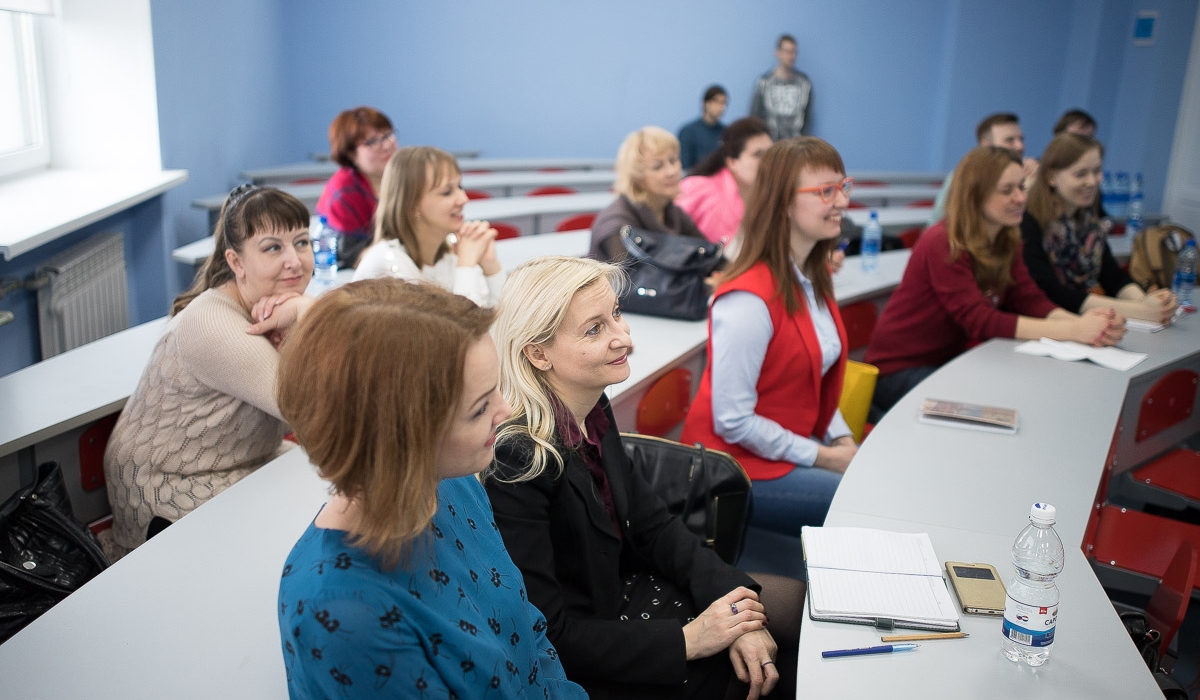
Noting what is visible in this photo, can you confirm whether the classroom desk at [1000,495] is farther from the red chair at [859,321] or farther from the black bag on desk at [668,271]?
the black bag on desk at [668,271]

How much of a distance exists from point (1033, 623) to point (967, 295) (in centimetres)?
200

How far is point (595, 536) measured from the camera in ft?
5.44

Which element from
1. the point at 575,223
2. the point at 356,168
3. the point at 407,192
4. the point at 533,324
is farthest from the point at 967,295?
the point at 356,168

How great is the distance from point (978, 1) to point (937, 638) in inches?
304

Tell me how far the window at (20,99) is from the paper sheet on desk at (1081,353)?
3790 millimetres

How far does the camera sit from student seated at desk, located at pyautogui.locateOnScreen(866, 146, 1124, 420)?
3.13 meters

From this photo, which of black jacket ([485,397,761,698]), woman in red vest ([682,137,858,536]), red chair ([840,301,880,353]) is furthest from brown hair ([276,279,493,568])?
red chair ([840,301,880,353])

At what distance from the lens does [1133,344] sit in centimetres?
318

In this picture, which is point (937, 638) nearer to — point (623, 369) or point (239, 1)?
point (623, 369)

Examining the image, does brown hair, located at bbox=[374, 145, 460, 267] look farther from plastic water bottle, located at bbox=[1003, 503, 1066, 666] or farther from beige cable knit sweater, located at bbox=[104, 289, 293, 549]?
plastic water bottle, located at bbox=[1003, 503, 1066, 666]

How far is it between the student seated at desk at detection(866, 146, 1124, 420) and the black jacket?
1.76 m

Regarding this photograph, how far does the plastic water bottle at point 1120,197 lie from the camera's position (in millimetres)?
6855

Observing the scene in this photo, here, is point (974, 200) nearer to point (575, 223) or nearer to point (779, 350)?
point (779, 350)

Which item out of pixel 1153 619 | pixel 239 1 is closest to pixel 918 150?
pixel 239 1
